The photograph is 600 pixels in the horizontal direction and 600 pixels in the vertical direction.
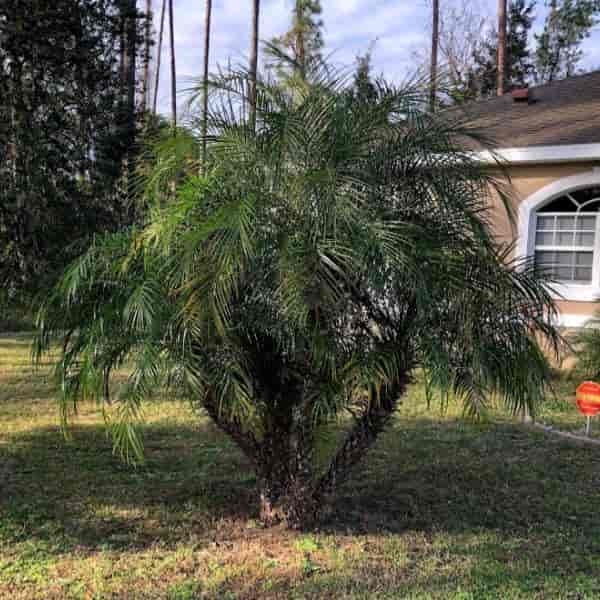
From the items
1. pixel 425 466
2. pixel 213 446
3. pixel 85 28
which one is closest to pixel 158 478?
pixel 213 446

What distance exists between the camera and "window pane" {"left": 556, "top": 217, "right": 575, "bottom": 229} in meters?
10.1

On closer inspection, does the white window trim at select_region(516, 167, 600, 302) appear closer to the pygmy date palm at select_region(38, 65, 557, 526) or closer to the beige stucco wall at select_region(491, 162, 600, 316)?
the beige stucco wall at select_region(491, 162, 600, 316)

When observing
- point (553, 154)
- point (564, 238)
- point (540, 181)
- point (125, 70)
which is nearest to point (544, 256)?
point (564, 238)

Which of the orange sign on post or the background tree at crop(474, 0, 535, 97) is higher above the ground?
the background tree at crop(474, 0, 535, 97)

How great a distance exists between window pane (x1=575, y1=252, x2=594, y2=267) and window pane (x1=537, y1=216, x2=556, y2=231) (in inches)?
24.6

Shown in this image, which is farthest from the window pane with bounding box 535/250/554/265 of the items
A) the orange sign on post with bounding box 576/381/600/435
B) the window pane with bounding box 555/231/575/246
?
the orange sign on post with bounding box 576/381/600/435

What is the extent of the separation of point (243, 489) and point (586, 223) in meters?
7.36

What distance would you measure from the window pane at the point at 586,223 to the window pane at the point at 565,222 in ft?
0.31

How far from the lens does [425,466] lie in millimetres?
5992

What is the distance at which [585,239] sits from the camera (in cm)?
1001

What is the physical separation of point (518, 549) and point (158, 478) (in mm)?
2986

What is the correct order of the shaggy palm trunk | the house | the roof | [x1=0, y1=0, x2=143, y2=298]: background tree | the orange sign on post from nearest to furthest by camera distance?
1. the shaggy palm trunk
2. [x1=0, y1=0, x2=143, y2=298]: background tree
3. the orange sign on post
4. the house
5. the roof

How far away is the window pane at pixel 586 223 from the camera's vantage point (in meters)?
9.93

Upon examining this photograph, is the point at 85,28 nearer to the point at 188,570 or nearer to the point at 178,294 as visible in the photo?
the point at 178,294
